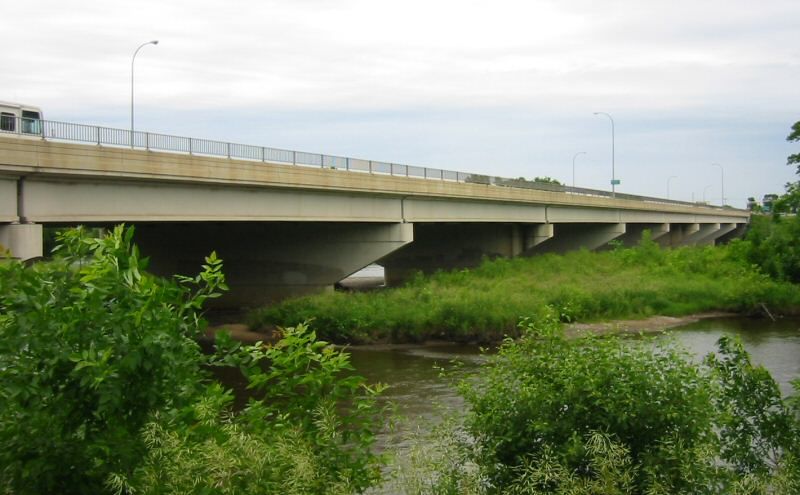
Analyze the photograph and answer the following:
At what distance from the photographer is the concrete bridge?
20.9 meters

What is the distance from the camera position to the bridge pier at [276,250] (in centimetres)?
3766

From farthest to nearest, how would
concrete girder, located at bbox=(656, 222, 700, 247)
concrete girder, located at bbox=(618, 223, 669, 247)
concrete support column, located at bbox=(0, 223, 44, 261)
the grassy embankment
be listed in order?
concrete girder, located at bbox=(656, 222, 700, 247), concrete girder, located at bbox=(618, 223, 669, 247), the grassy embankment, concrete support column, located at bbox=(0, 223, 44, 261)

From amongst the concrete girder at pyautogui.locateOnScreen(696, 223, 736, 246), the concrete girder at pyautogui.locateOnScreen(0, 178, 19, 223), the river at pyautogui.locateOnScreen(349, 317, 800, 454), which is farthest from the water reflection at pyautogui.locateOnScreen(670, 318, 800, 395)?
the concrete girder at pyautogui.locateOnScreen(696, 223, 736, 246)

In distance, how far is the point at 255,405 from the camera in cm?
854

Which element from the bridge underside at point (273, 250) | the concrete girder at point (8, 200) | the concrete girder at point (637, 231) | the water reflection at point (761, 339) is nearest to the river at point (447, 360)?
the water reflection at point (761, 339)

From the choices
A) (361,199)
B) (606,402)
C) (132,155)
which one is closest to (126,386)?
(606,402)

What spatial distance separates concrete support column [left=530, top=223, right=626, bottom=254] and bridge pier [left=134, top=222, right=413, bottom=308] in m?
28.7

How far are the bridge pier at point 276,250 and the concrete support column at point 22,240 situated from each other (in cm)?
1741

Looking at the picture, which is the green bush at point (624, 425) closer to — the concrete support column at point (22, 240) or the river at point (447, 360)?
the river at point (447, 360)

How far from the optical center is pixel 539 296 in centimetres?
3603

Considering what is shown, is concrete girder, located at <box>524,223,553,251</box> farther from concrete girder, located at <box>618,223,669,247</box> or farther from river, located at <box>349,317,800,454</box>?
concrete girder, located at <box>618,223,669,247</box>

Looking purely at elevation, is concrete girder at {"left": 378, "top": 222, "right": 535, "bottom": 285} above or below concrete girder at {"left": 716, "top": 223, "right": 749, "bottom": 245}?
below

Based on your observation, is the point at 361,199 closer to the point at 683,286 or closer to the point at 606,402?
the point at 683,286

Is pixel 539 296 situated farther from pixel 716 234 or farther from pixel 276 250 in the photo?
pixel 716 234
